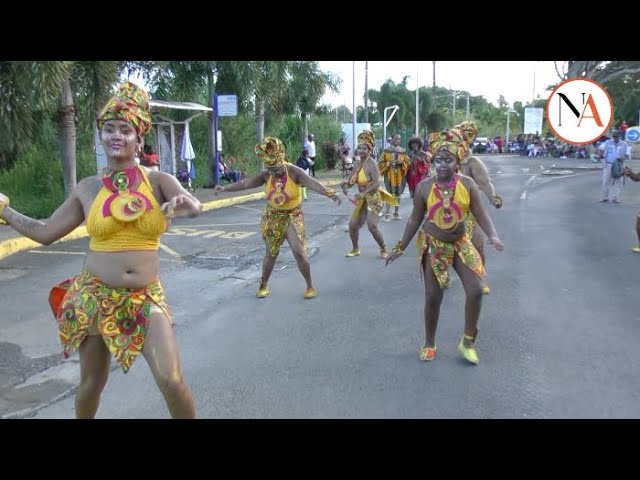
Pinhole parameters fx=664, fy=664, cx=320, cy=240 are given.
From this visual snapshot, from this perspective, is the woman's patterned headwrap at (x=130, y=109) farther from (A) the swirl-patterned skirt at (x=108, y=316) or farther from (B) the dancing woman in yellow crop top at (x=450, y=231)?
(B) the dancing woman in yellow crop top at (x=450, y=231)

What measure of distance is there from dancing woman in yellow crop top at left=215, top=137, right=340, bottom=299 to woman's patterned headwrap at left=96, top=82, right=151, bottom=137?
3614mm

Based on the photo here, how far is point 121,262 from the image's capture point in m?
3.39

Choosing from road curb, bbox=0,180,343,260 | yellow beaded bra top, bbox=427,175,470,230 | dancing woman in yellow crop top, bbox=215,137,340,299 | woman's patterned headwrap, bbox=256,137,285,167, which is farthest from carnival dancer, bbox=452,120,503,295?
road curb, bbox=0,180,343,260

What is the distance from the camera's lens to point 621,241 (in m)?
11.3

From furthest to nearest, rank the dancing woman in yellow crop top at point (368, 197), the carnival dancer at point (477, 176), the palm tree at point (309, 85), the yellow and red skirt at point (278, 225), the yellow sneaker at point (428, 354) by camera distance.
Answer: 1. the palm tree at point (309, 85)
2. the dancing woman in yellow crop top at point (368, 197)
3. the carnival dancer at point (477, 176)
4. the yellow and red skirt at point (278, 225)
5. the yellow sneaker at point (428, 354)

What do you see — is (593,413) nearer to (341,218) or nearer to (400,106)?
(341,218)

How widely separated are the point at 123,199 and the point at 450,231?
2702mm

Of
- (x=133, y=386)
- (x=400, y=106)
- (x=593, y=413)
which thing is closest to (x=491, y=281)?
(x=593, y=413)

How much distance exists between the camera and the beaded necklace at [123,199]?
333 cm

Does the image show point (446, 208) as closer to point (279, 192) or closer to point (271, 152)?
point (279, 192)

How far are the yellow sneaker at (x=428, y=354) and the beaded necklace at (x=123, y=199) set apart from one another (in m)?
2.78

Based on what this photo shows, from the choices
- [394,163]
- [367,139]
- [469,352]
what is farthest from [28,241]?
[469,352]

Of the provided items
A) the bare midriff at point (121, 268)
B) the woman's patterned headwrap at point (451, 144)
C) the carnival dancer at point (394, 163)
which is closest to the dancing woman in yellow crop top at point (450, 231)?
the woman's patterned headwrap at point (451, 144)

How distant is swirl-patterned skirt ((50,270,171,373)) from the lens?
3.31 metres
